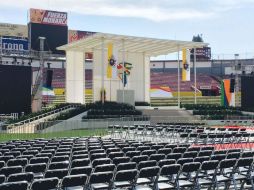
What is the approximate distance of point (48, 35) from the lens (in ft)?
192

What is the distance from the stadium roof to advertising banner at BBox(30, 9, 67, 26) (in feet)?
50.6

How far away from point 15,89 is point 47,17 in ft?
81.6

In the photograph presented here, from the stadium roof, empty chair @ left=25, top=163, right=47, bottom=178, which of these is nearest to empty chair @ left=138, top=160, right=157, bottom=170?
empty chair @ left=25, top=163, right=47, bottom=178

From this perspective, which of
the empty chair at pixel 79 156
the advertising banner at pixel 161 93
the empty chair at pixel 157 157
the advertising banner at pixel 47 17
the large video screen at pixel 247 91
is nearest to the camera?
the empty chair at pixel 157 157

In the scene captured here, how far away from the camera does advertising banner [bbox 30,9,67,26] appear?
61.9 m

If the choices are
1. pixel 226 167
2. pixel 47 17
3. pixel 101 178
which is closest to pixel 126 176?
pixel 101 178

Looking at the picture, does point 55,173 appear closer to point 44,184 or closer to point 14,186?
point 44,184

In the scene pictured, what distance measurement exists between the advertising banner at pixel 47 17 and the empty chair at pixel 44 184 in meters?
56.2

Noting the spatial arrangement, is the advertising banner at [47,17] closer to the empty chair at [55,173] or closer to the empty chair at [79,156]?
the empty chair at [79,156]

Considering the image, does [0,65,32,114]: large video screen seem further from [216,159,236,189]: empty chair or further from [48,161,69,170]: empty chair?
[216,159,236,189]: empty chair

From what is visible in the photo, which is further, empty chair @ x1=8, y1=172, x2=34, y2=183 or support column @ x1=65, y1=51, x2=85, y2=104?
support column @ x1=65, y1=51, x2=85, y2=104

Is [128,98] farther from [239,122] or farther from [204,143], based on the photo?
[204,143]

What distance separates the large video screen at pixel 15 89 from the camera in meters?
39.2

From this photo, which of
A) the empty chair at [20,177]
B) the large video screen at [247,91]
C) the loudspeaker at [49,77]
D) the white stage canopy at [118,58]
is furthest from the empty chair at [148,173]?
the loudspeaker at [49,77]
